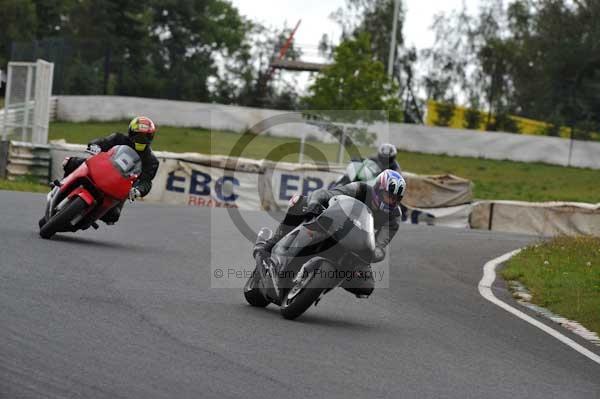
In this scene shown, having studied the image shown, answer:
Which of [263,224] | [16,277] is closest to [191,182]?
[263,224]

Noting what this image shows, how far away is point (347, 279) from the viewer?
9328mm

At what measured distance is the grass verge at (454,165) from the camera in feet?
119

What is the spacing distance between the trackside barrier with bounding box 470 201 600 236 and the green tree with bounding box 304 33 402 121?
12226mm

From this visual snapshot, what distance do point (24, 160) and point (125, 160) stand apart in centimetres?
1332

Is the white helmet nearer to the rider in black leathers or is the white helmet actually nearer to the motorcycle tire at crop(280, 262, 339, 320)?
the rider in black leathers

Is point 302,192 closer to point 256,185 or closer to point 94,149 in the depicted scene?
point 256,185

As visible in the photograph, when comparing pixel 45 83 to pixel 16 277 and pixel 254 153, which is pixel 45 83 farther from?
pixel 16 277

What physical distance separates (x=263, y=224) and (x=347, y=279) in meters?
9.96

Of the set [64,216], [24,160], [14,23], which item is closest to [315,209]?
[64,216]

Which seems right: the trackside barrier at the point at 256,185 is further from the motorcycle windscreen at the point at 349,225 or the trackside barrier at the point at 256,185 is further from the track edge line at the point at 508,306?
the motorcycle windscreen at the point at 349,225

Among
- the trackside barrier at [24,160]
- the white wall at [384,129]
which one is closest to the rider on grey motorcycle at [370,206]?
the trackside barrier at [24,160]

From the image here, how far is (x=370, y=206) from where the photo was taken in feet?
30.7

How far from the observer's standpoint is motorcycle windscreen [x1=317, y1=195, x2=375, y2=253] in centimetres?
895

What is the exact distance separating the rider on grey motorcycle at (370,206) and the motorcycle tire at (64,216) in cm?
322
